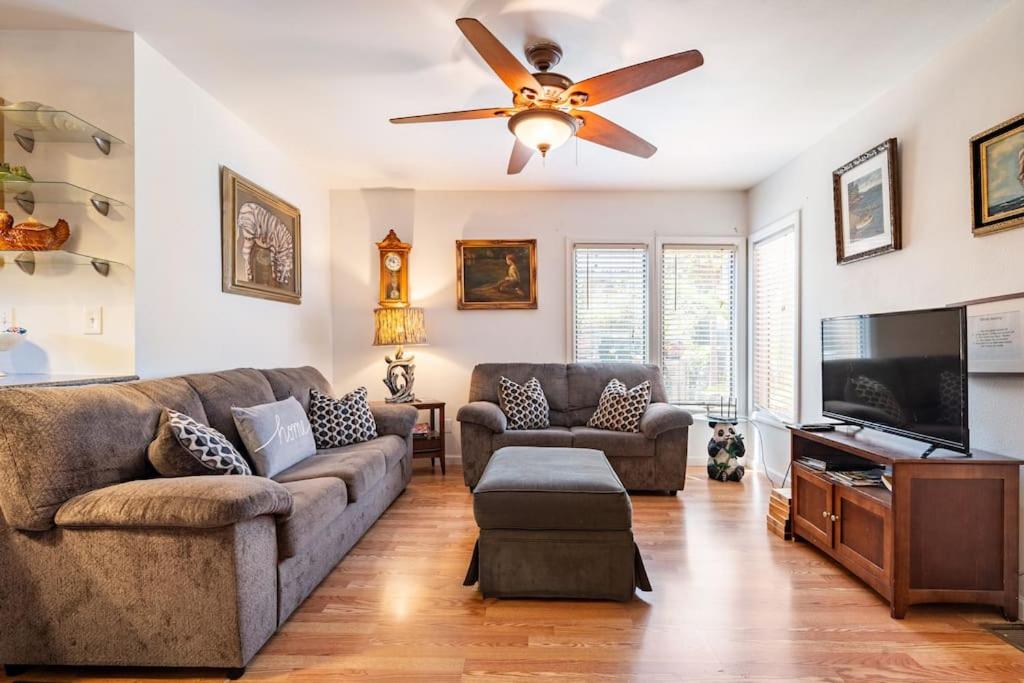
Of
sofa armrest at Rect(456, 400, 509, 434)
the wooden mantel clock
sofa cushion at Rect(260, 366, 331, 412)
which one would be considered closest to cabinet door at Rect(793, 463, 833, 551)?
sofa armrest at Rect(456, 400, 509, 434)

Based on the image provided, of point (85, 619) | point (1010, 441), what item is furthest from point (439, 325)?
point (1010, 441)

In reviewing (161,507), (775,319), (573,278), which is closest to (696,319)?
(775,319)

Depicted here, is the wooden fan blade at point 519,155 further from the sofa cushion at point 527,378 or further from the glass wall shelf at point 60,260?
the glass wall shelf at point 60,260

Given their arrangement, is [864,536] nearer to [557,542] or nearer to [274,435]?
[557,542]

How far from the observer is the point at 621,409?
3660 millimetres

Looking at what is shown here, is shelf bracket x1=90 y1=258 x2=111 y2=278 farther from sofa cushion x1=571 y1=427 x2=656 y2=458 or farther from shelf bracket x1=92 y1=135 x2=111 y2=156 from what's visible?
sofa cushion x1=571 y1=427 x2=656 y2=458

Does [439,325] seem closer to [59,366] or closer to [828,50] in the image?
[59,366]

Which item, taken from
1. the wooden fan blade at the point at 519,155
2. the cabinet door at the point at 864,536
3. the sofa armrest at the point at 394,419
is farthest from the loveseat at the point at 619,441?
the wooden fan blade at the point at 519,155

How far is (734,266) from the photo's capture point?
14.5ft

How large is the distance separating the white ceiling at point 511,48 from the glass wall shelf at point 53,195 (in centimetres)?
73

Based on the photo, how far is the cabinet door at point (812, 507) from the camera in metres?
2.38

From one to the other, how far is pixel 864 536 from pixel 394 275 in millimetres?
3800

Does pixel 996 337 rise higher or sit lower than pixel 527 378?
higher

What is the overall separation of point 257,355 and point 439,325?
1.64 meters
